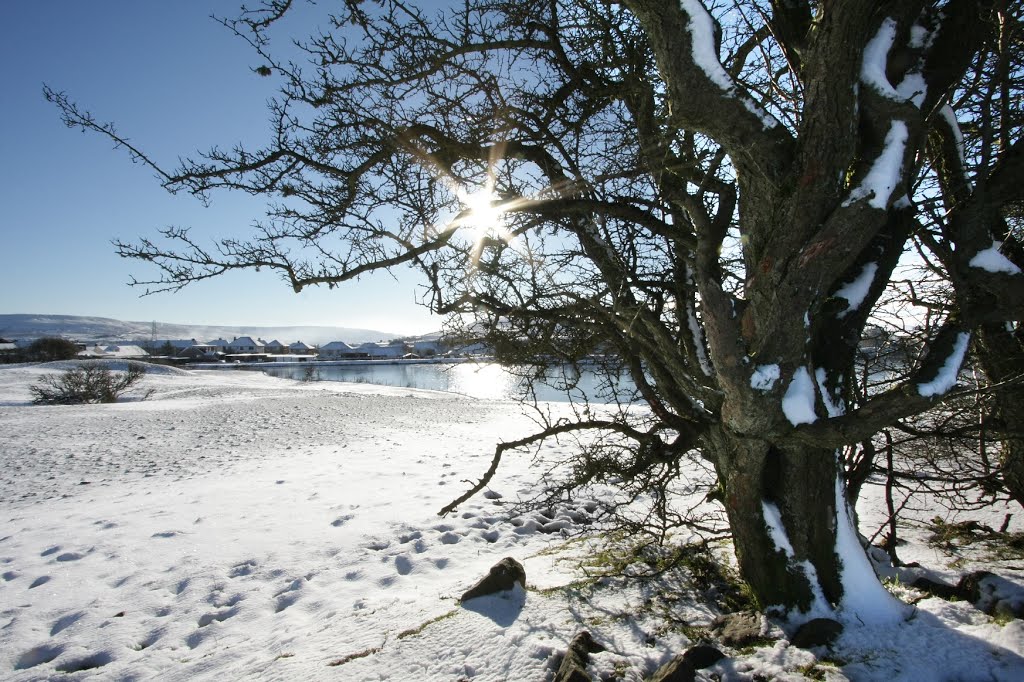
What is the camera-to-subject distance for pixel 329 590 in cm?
423

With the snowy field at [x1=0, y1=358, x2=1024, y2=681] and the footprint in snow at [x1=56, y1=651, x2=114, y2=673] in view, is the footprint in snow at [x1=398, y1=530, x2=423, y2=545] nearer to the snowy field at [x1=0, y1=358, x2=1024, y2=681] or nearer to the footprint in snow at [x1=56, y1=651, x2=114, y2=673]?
the snowy field at [x1=0, y1=358, x2=1024, y2=681]

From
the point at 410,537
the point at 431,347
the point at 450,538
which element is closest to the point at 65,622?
the point at 410,537

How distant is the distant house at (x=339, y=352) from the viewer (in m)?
79.3

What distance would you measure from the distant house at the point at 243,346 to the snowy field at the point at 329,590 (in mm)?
83012

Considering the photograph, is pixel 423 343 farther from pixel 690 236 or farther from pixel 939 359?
pixel 939 359

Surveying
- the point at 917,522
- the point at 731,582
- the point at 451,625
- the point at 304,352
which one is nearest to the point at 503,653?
the point at 451,625

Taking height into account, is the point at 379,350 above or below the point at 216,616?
above

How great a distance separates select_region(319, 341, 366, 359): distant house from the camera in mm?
79350

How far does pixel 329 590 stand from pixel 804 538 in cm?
383

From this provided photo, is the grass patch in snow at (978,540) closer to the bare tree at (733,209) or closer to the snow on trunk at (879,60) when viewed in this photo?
the bare tree at (733,209)

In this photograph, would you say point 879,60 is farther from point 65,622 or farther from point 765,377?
point 65,622

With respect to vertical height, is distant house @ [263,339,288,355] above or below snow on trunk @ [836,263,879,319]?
below

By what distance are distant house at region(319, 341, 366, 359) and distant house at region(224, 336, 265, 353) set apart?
11697 millimetres

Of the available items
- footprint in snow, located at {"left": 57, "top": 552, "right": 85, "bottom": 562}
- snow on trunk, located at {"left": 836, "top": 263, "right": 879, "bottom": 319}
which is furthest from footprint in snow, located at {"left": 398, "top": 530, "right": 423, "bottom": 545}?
snow on trunk, located at {"left": 836, "top": 263, "right": 879, "bottom": 319}
